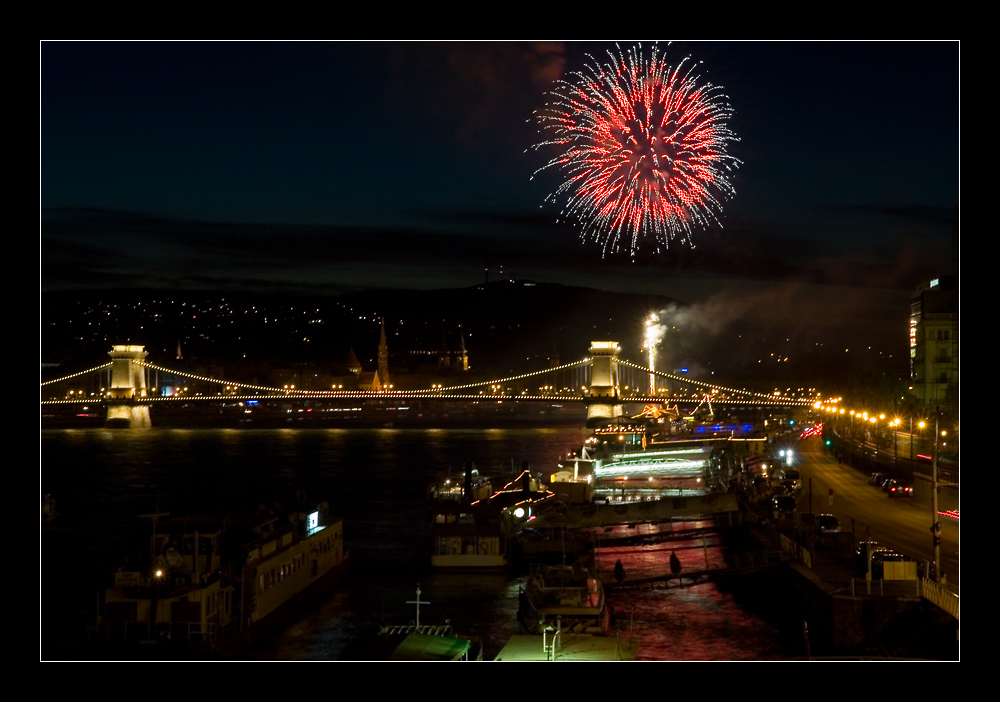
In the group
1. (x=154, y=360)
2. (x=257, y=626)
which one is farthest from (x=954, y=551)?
(x=154, y=360)

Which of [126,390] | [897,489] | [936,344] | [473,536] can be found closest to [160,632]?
[473,536]

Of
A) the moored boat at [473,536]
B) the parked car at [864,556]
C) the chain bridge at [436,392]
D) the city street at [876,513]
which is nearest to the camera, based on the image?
the parked car at [864,556]

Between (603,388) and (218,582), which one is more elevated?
(603,388)

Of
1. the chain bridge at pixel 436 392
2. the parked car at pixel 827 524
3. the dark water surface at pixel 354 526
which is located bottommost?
the dark water surface at pixel 354 526

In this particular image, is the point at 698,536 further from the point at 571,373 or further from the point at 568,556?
the point at 571,373

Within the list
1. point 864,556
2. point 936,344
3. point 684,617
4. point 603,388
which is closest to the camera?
point 864,556

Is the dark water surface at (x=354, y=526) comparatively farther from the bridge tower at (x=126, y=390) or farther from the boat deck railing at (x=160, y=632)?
the bridge tower at (x=126, y=390)

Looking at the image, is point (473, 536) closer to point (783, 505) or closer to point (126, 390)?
point (783, 505)

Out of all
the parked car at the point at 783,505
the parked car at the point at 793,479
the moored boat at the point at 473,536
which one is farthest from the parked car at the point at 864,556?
the parked car at the point at 793,479
